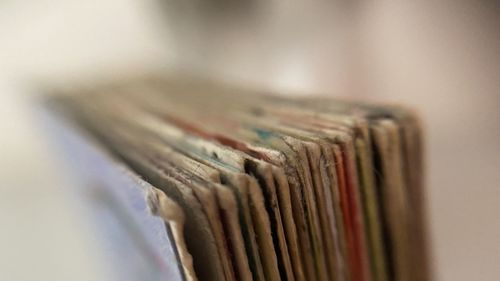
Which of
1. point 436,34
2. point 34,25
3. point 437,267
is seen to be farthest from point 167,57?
point 437,267

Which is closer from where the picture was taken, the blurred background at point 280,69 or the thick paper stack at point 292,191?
the thick paper stack at point 292,191

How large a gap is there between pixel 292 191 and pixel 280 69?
1.60 ft

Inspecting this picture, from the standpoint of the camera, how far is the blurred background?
1.69ft

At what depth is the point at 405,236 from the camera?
42 cm

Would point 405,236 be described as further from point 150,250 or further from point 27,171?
point 27,171

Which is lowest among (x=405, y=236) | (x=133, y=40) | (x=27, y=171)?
(x=27, y=171)

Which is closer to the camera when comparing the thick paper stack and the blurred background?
the thick paper stack

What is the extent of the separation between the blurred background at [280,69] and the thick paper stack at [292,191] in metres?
0.10

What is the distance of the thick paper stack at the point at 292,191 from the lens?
1.09ft

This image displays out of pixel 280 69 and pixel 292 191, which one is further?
pixel 280 69

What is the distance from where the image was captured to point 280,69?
0.81 metres

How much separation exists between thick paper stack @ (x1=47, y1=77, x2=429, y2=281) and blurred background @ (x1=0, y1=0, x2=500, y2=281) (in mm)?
103

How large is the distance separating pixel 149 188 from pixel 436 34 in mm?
386

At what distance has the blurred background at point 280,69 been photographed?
0.51 metres
